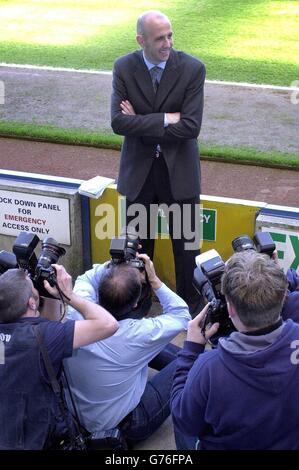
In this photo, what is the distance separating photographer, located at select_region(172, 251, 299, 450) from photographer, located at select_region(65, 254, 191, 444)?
0.91 meters

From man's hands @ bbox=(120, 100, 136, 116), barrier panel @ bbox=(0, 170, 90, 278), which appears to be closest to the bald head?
man's hands @ bbox=(120, 100, 136, 116)

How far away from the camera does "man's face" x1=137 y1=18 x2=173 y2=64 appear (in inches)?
184

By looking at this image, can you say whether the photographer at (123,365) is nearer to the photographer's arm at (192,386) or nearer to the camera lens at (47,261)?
the camera lens at (47,261)

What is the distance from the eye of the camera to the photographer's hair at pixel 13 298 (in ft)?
10.4

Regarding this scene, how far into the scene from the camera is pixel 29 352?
10.2 ft

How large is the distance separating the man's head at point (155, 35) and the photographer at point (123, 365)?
1630mm

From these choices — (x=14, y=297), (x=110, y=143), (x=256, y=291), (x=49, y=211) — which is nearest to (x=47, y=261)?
(x=14, y=297)

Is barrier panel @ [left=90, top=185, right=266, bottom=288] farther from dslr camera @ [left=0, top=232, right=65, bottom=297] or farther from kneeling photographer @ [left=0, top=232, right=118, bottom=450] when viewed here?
kneeling photographer @ [left=0, top=232, right=118, bottom=450]

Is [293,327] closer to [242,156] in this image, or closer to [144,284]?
[144,284]

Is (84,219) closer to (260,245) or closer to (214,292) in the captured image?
(260,245)

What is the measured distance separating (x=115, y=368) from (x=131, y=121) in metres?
1.92

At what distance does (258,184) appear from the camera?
26.2ft
